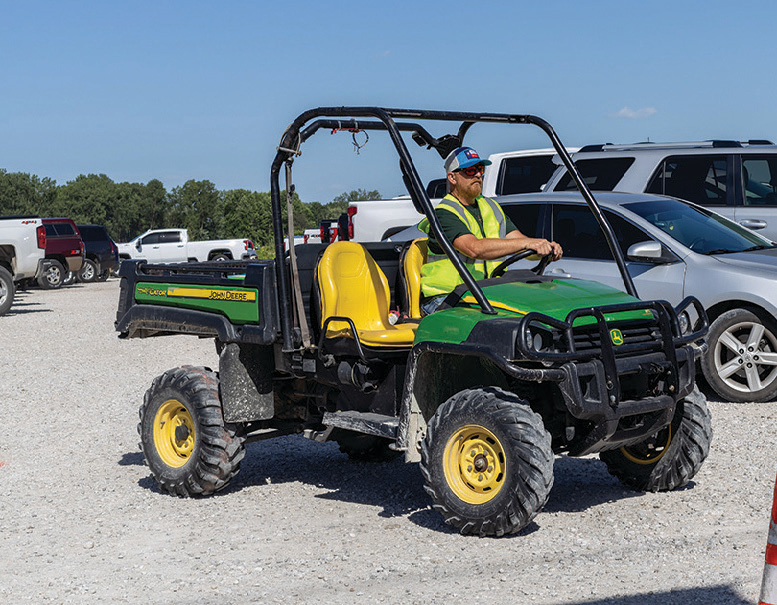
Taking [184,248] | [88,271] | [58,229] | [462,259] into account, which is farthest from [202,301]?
[184,248]

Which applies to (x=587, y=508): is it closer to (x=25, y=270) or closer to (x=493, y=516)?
(x=493, y=516)

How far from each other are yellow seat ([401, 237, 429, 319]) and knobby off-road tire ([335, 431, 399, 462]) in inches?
52.1

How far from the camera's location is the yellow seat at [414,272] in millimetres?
6906

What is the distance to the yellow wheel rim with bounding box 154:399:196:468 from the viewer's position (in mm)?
7320

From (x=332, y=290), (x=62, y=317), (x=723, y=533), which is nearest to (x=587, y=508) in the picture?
(x=723, y=533)

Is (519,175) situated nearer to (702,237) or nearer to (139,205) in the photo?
(702,237)

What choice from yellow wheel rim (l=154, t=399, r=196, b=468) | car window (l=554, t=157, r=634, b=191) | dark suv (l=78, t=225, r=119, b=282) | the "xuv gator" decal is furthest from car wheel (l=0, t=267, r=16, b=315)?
yellow wheel rim (l=154, t=399, r=196, b=468)

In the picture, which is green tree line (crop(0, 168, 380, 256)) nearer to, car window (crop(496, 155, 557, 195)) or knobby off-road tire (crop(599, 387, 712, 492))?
car window (crop(496, 155, 557, 195))

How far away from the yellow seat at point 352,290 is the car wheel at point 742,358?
3921 mm

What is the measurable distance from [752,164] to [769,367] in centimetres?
309

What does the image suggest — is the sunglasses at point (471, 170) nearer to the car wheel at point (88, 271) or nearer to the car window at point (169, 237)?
the car wheel at point (88, 271)

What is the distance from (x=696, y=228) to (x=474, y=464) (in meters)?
5.29

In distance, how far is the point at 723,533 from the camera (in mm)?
5852

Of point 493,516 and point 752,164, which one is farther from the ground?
point 752,164
